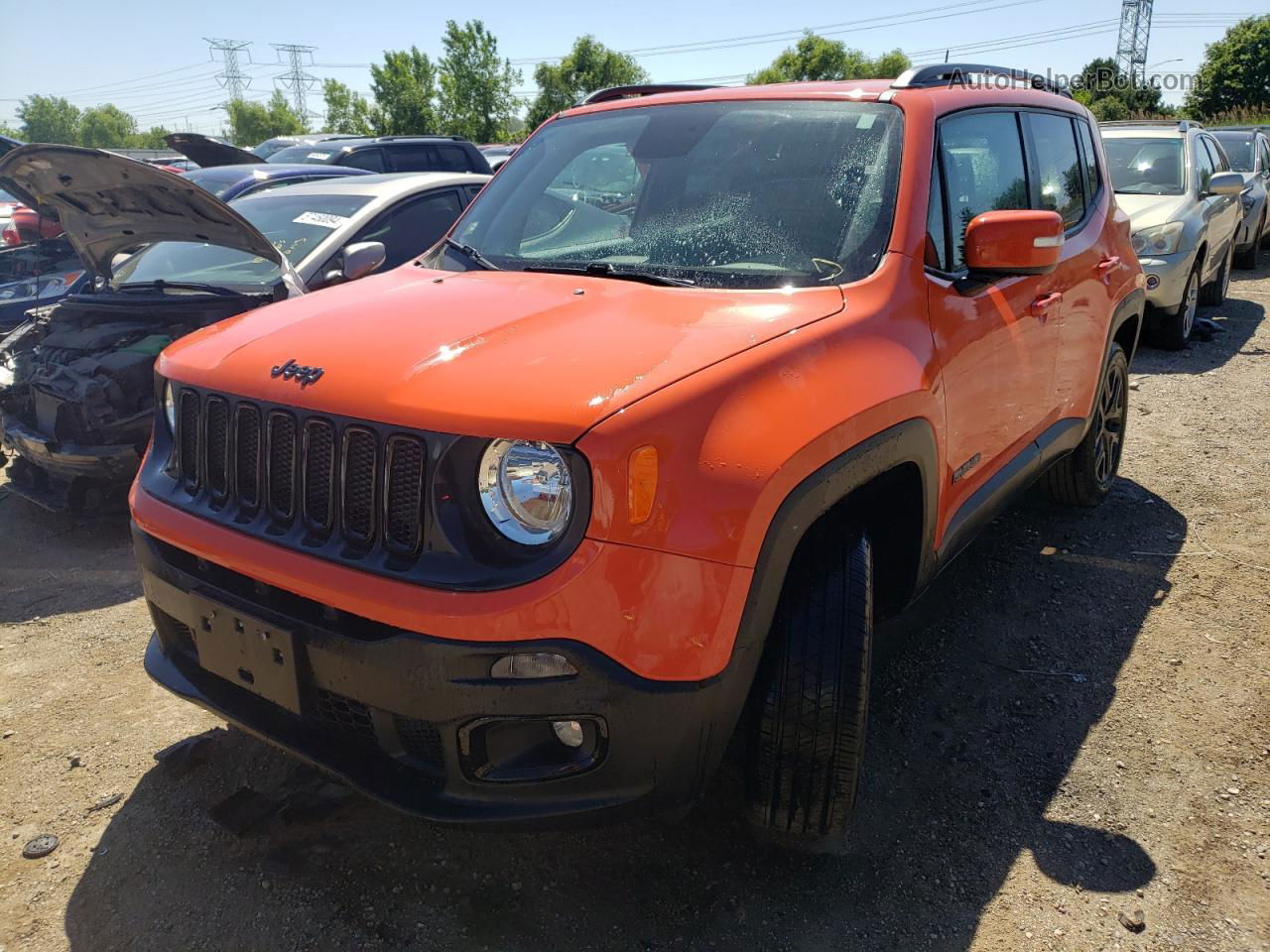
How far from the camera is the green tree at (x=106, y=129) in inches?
4065

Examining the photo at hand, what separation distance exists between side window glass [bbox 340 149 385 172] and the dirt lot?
783 cm

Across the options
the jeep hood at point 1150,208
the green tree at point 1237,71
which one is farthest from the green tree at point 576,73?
the jeep hood at point 1150,208

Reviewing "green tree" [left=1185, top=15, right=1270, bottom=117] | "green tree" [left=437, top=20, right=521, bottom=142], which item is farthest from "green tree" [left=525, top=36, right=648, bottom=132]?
"green tree" [left=1185, top=15, right=1270, bottom=117]

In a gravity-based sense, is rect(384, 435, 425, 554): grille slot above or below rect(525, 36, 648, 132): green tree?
below

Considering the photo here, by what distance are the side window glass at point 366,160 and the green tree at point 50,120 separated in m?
107

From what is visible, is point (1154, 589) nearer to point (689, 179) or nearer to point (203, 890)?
point (689, 179)

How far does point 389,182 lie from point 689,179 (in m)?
3.43

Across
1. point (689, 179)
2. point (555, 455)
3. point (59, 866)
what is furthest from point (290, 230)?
point (555, 455)

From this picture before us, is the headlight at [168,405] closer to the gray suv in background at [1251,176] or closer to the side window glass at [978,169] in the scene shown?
the side window glass at [978,169]

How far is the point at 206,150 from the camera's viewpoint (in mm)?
9930

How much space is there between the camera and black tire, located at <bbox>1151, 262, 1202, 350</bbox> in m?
7.74

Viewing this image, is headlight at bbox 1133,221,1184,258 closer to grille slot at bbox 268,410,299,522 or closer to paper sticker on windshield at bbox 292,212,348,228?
paper sticker on windshield at bbox 292,212,348,228

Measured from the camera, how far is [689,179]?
294 centimetres

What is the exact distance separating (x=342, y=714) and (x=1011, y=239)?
7.05 ft
